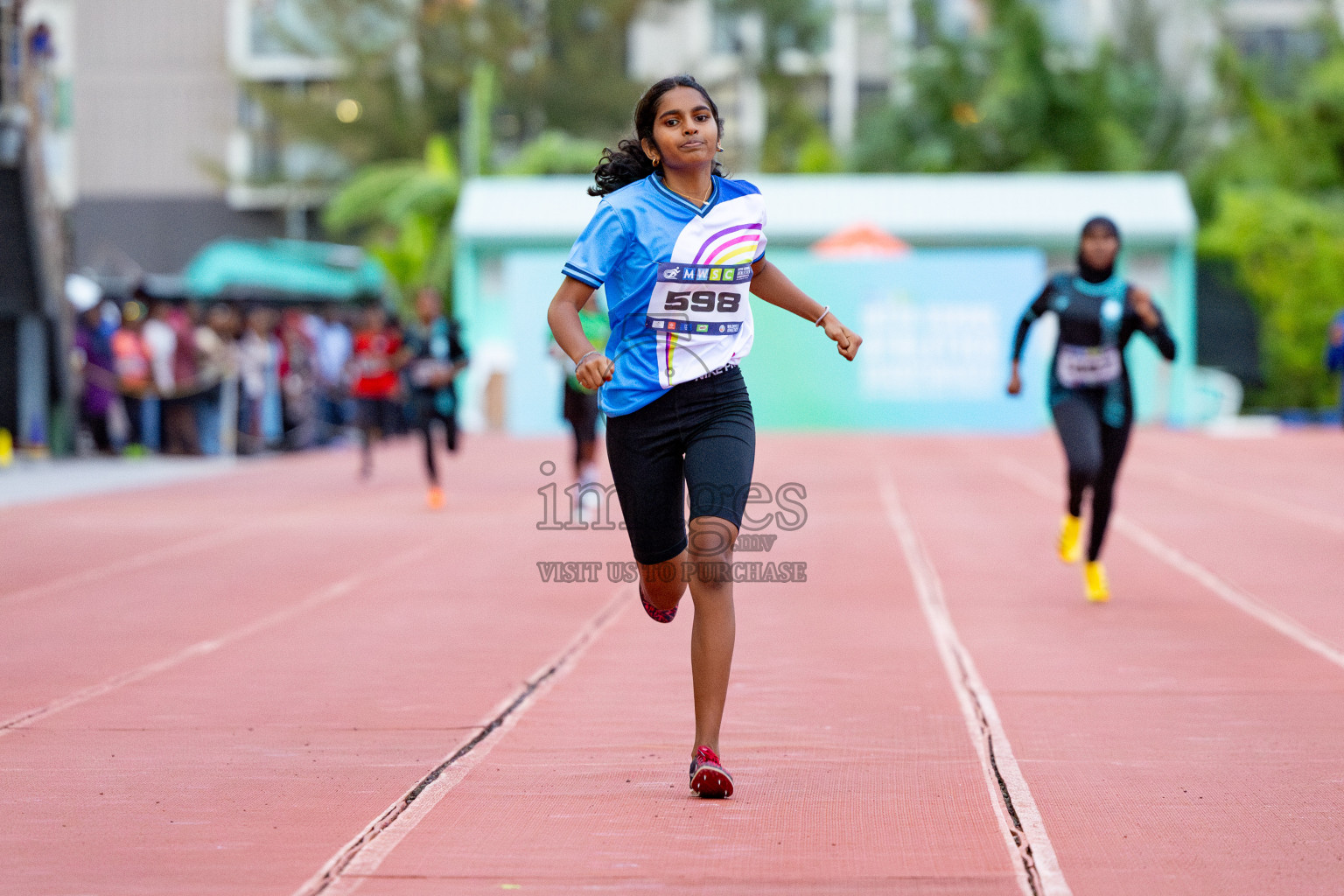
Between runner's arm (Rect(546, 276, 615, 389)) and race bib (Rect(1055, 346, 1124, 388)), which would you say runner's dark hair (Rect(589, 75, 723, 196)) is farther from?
race bib (Rect(1055, 346, 1124, 388))

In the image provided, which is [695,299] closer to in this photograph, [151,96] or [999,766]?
[999,766]

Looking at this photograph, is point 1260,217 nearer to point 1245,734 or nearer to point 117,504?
point 117,504

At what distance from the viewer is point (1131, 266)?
35031 millimetres

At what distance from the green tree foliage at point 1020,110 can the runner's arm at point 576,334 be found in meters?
38.8

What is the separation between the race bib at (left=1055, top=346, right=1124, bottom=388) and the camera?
978 cm

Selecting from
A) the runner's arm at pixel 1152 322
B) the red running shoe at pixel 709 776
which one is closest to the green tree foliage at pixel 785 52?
the runner's arm at pixel 1152 322

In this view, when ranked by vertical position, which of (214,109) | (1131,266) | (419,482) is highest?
(214,109)

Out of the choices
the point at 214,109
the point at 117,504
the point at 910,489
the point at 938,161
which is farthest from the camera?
the point at 214,109

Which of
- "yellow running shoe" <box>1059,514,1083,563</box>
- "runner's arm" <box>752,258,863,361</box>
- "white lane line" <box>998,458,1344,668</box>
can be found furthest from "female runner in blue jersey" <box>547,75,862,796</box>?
"yellow running shoe" <box>1059,514,1083,563</box>

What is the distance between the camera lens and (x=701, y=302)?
548 cm

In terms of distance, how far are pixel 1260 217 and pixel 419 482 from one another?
64.6 feet

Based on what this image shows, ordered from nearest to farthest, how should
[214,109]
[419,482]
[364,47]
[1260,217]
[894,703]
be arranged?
[894,703], [419,482], [1260,217], [364,47], [214,109]

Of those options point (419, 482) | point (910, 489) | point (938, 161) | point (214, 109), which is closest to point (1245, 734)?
point (910, 489)

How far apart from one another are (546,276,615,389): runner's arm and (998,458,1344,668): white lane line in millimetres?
4080
